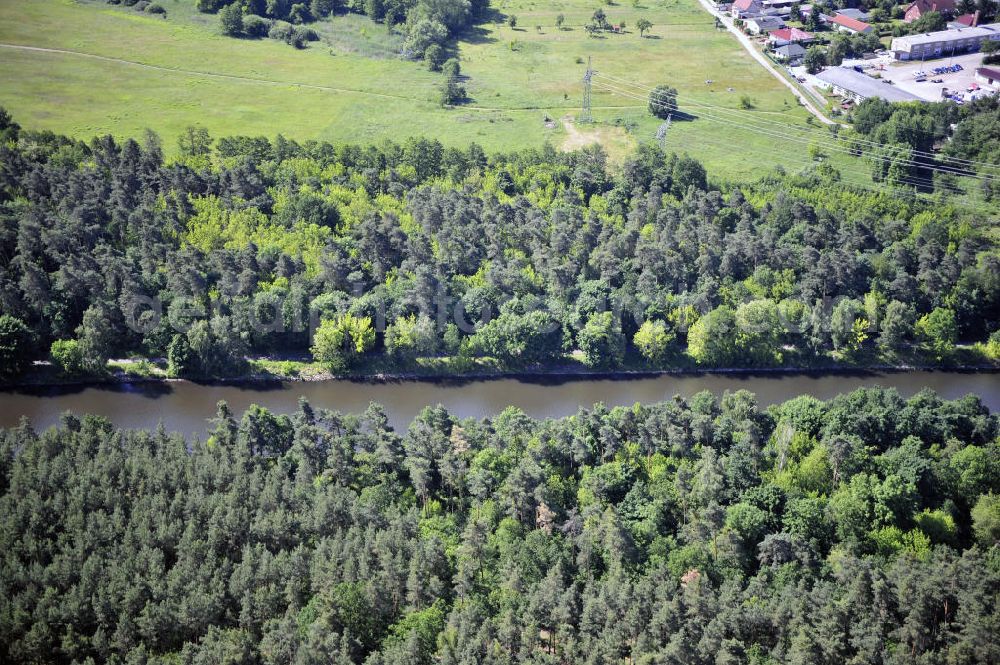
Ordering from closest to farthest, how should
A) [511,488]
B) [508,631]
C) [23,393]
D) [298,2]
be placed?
[508,631] → [511,488] → [23,393] → [298,2]

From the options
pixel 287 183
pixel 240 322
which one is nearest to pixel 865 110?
pixel 287 183

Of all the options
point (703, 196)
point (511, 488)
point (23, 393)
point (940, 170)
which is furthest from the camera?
point (940, 170)

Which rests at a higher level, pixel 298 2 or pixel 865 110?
pixel 298 2

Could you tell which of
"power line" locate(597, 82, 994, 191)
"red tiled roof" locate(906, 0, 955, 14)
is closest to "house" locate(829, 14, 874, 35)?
"red tiled roof" locate(906, 0, 955, 14)

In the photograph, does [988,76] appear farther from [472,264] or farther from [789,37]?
[472,264]

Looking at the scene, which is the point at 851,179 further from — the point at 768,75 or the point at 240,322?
the point at 240,322

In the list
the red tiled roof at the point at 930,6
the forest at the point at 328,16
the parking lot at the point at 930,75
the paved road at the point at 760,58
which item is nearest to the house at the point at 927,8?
the red tiled roof at the point at 930,6

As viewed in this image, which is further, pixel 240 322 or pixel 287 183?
pixel 287 183

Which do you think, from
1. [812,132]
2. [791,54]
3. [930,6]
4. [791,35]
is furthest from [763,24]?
[812,132]

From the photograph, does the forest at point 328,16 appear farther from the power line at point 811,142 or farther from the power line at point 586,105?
the power line at point 811,142
